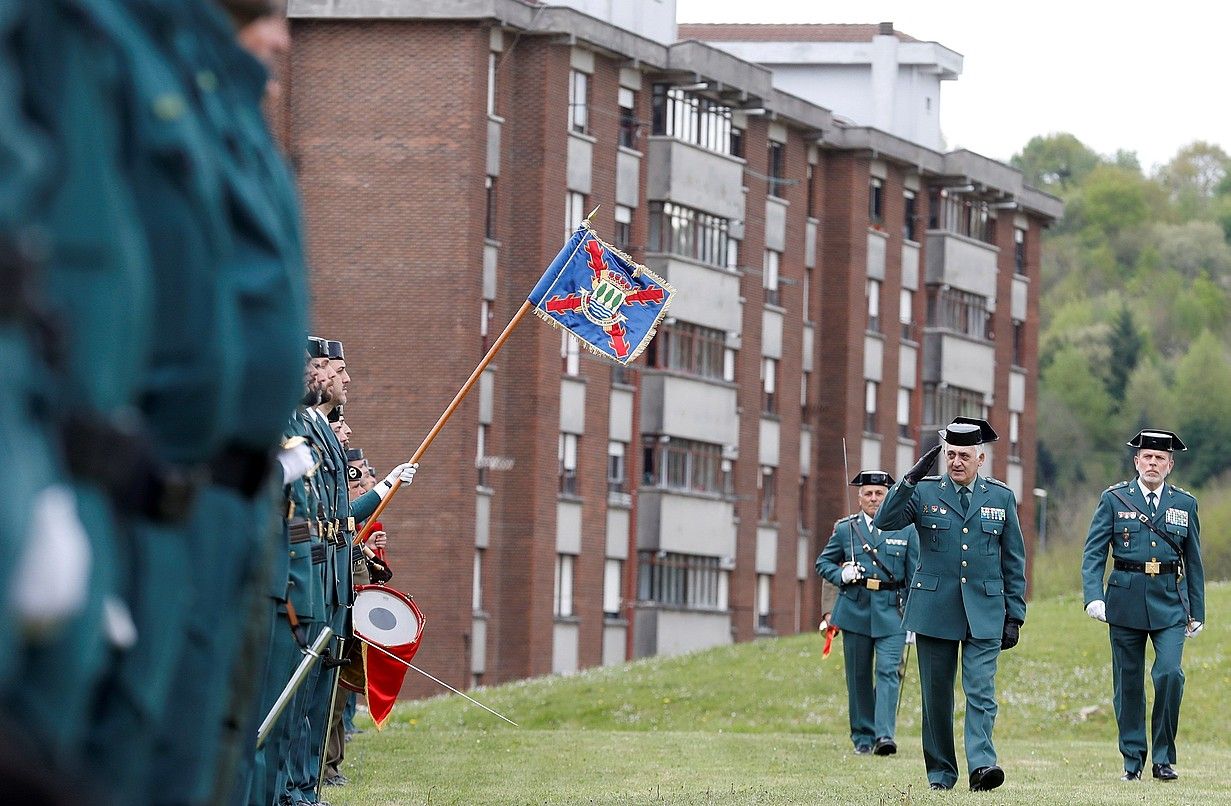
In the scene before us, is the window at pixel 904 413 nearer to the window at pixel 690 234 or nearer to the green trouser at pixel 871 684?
the window at pixel 690 234

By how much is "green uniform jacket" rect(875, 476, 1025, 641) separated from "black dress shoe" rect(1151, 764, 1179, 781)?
2.41 metres

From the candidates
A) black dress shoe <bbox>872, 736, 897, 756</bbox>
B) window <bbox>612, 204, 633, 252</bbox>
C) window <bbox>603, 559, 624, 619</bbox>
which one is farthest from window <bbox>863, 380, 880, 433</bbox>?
black dress shoe <bbox>872, 736, 897, 756</bbox>

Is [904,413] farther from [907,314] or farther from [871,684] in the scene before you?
[871,684]

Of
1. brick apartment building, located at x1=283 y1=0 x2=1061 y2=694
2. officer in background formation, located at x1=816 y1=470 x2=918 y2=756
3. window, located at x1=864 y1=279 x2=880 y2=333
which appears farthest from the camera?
window, located at x1=864 y1=279 x2=880 y2=333

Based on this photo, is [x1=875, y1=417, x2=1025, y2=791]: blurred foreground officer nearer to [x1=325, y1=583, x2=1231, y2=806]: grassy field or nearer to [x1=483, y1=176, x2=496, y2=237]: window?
[x1=325, y1=583, x2=1231, y2=806]: grassy field

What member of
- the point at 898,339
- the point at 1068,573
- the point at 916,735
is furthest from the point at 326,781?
the point at 1068,573

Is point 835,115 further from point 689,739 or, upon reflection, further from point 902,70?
point 689,739

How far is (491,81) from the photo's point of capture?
62656mm

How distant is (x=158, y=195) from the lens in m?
4.40

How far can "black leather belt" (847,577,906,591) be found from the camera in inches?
977

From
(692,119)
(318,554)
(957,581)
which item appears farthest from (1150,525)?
(692,119)

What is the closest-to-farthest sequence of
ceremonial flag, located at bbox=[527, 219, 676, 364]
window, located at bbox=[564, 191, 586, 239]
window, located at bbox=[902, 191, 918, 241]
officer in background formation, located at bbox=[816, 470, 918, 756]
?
ceremonial flag, located at bbox=[527, 219, 676, 364] → officer in background formation, located at bbox=[816, 470, 918, 756] → window, located at bbox=[564, 191, 586, 239] → window, located at bbox=[902, 191, 918, 241]

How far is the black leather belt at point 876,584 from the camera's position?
24828mm

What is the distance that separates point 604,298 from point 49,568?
15121 millimetres
